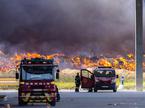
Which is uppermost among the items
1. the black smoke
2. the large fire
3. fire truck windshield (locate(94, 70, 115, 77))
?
the black smoke

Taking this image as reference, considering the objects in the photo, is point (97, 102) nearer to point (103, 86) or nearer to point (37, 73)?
point (37, 73)

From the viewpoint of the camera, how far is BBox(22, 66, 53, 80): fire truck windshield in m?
39.8

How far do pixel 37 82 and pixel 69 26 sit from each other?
23.8m

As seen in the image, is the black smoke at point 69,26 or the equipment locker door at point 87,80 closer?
the equipment locker door at point 87,80

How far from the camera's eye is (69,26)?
6312 centimetres

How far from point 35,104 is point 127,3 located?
24.4 m

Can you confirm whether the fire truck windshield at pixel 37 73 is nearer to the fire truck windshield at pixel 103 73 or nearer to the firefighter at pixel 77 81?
the fire truck windshield at pixel 103 73

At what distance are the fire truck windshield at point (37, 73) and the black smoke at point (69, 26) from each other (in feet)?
72.0

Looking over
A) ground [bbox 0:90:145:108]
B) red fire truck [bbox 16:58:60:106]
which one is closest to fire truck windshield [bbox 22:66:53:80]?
red fire truck [bbox 16:58:60:106]

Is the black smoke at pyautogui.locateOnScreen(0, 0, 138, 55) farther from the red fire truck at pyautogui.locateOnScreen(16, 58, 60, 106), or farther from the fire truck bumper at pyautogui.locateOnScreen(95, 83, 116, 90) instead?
the red fire truck at pyautogui.locateOnScreen(16, 58, 60, 106)

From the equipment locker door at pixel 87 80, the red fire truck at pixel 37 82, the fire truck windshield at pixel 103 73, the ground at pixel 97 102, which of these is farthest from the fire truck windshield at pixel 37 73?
the equipment locker door at pixel 87 80

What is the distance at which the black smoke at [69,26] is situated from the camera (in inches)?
2463

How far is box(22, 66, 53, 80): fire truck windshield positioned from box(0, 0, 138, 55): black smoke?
22.0 meters

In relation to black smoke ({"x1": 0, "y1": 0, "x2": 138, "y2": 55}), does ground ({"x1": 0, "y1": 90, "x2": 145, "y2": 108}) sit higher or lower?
lower
